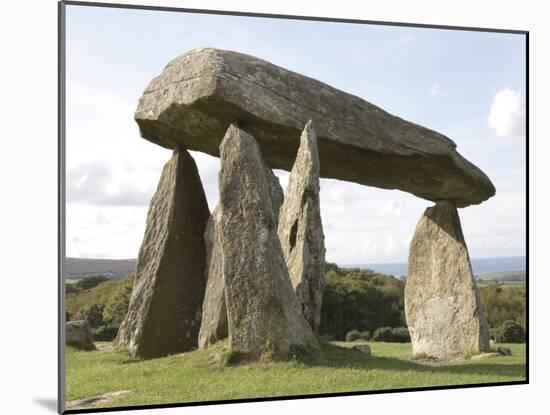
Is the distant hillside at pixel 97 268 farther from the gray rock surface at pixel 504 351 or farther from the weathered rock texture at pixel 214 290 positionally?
the gray rock surface at pixel 504 351

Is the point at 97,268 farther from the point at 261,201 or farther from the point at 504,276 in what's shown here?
the point at 504,276

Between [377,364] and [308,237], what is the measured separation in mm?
2183

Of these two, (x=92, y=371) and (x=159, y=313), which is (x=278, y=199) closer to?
(x=159, y=313)

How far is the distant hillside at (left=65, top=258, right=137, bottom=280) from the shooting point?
14812 mm

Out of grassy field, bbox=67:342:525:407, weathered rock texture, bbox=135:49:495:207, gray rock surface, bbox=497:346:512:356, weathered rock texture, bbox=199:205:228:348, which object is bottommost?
gray rock surface, bbox=497:346:512:356

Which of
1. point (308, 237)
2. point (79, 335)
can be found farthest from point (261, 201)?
point (79, 335)

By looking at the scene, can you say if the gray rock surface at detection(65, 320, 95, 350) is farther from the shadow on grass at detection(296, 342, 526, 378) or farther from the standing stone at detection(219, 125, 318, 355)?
the shadow on grass at detection(296, 342, 526, 378)

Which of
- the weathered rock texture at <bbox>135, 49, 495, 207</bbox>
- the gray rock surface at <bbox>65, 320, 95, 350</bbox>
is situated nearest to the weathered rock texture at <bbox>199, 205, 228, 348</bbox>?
the weathered rock texture at <bbox>135, 49, 495, 207</bbox>

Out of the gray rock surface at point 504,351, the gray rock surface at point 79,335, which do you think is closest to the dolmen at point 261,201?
the gray rock surface at point 504,351

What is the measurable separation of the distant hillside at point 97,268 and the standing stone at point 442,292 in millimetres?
6337

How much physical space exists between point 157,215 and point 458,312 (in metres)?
6.87

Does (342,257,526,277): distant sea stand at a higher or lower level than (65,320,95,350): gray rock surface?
higher

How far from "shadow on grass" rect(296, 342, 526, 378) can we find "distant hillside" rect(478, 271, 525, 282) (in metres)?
1.95

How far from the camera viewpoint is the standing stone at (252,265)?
1255cm
